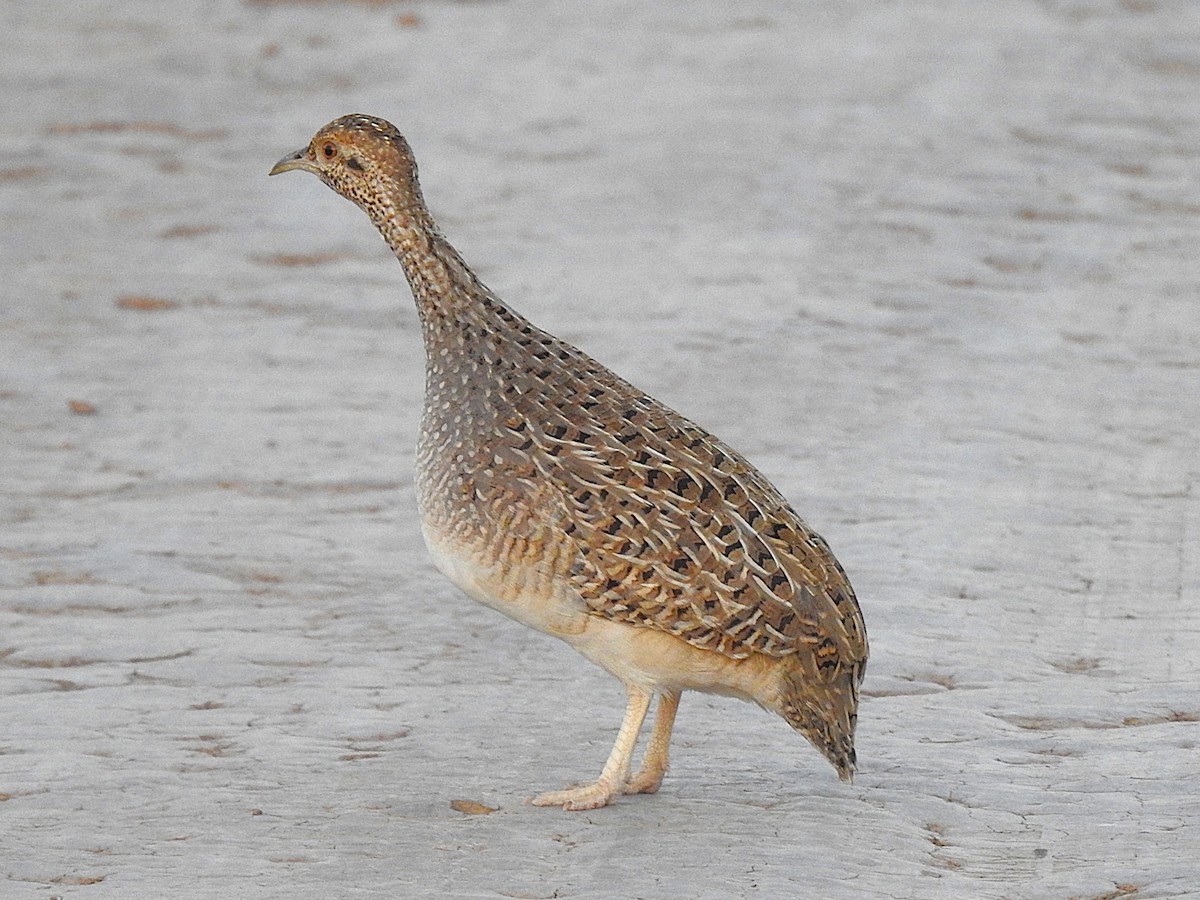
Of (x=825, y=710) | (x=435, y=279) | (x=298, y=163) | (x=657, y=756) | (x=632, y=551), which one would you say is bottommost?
(x=657, y=756)

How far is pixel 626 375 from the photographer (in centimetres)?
996

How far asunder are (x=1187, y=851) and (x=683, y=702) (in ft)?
6.45

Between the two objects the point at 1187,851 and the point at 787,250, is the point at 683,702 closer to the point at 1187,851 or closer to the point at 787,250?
the point at 1187,851

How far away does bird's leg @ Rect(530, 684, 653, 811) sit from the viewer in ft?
20.1

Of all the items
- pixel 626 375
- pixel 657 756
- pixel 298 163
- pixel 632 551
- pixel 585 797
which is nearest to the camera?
pixel 632 551

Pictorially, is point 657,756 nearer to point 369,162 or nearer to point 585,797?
point 585,797

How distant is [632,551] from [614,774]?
0.73 m

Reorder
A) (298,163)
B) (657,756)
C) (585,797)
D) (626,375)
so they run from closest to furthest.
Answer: (585,797), (657,756), (298,163), (626,375)

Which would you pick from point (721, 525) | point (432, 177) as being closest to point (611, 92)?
point (432, 177)

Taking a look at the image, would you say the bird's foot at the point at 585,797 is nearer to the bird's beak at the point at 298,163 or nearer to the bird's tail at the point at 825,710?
the bird's tail at the point at 825,710

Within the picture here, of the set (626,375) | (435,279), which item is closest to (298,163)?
(435,279)

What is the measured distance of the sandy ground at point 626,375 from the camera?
6.05m

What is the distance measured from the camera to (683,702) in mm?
7156

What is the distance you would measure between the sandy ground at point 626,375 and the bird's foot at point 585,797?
48mm
